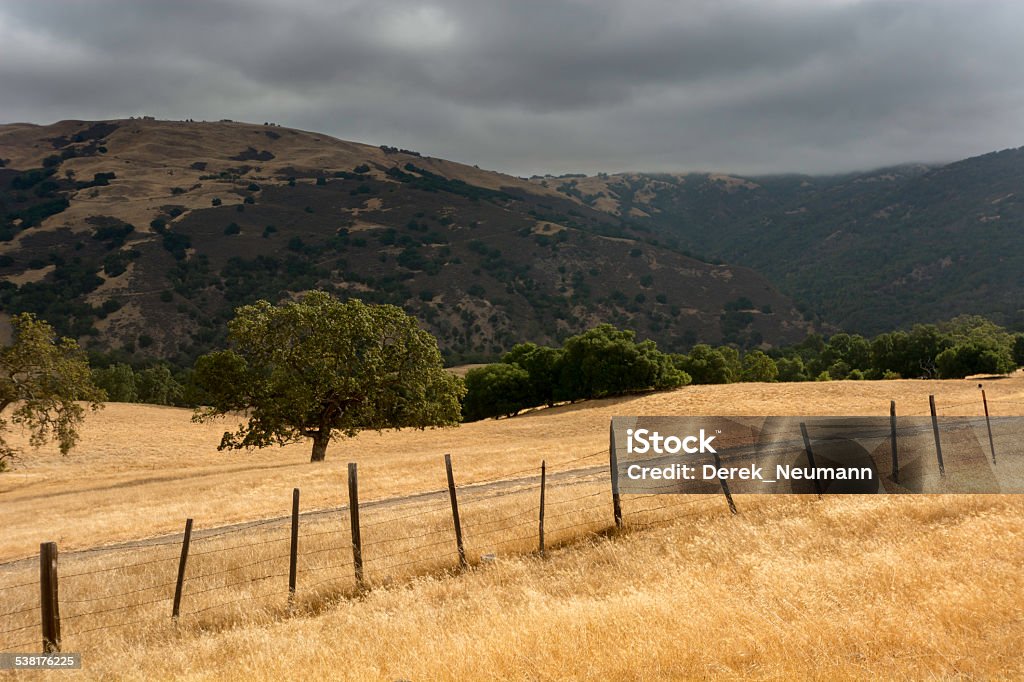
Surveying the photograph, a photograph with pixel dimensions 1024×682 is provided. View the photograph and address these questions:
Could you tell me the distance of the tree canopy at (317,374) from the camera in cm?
4122

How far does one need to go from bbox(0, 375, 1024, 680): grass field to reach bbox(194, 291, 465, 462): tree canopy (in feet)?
57.3

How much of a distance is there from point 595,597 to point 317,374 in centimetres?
3348

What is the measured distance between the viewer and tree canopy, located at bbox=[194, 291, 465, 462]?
1623 inches

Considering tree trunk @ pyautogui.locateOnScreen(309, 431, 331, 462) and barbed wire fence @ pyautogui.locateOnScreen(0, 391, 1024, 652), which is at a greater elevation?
barbed wire fence @ pyautogui.locateOnScreen(0, 391, 1024, 652)

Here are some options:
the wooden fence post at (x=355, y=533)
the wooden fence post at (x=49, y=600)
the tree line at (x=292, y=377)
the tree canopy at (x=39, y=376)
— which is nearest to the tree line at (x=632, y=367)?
the tree line at (x=292, y=377)

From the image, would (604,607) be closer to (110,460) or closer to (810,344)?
(110,460)

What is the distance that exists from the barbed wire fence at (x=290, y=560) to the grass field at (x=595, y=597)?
8 centimetres

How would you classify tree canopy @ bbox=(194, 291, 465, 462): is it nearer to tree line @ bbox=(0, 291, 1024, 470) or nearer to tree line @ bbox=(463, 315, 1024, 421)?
tree line @ bbox=(0, 291, 1024, 470)

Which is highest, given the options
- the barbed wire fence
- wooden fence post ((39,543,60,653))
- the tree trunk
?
wooden fence post ((39,543,60,653))

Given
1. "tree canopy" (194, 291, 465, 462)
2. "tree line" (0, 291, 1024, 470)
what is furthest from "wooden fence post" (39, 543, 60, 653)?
"tree canopy" (194, 291, 465, 462)

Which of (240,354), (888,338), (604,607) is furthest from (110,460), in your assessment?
(888,338)

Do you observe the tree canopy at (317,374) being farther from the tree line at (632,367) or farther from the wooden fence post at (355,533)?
the tree line at (632,367)

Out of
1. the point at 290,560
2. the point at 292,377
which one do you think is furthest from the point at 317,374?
the point at 290,560

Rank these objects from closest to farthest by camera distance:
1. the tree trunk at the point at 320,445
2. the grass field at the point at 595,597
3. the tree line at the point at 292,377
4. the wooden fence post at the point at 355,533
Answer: the grass field at the point at 595,597, the wooden fence post at the point at 355,533, the tree line at the point at 292,377, the tree trunk at the point at 320,445
